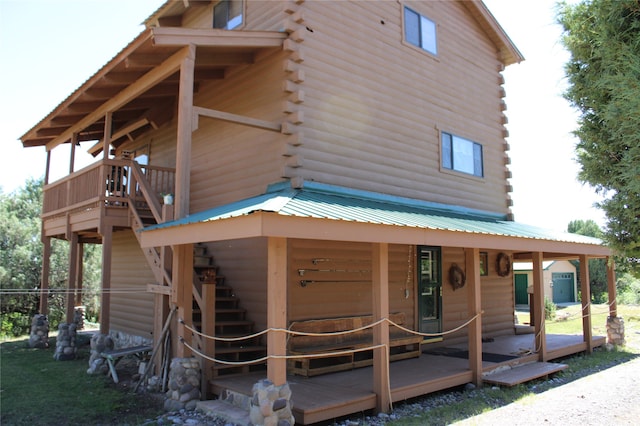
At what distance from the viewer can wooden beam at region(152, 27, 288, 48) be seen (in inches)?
308

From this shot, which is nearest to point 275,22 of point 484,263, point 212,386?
point 212,386

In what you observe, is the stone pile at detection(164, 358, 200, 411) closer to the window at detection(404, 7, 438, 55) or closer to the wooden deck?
the wooden deck

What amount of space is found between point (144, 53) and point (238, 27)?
106 inches

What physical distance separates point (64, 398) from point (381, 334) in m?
4.99

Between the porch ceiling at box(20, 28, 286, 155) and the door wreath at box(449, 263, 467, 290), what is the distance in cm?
655

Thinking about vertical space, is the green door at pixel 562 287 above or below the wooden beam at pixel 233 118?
below

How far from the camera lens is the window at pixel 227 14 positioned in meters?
10.7

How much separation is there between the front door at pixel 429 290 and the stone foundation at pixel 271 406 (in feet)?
18.9

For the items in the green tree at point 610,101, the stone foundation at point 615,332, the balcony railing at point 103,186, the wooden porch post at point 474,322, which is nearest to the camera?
the green tree at point 610,101

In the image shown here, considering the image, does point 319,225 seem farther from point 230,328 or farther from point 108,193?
point 108,193

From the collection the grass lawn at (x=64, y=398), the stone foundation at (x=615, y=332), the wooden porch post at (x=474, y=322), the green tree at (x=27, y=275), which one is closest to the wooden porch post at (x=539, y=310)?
the wooden porch post at (x=474, y=322)

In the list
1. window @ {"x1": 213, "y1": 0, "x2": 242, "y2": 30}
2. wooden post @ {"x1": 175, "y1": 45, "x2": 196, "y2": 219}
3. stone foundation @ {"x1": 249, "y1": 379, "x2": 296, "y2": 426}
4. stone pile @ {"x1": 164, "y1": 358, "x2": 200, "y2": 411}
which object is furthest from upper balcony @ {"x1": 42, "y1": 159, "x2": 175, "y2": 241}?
stone foundation @ {"x1": 249, "y1": 379, "x2": 296, "y2": 426}

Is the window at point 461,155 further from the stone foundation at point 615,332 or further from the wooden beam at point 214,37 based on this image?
the wooden beam at point 214,37

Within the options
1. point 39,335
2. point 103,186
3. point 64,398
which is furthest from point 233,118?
point 39,335
